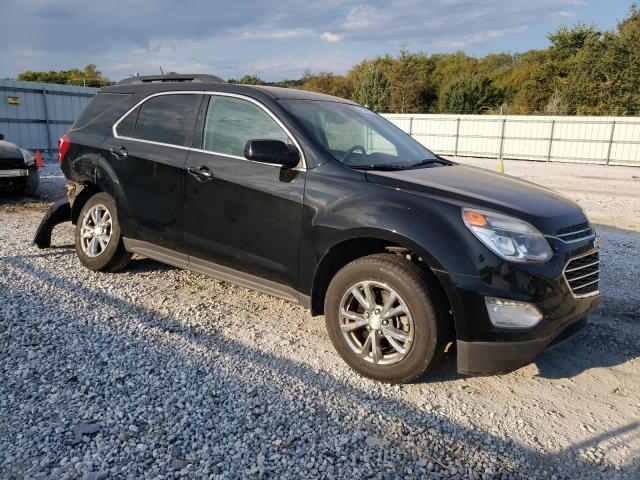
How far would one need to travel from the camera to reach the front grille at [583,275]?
129 inches

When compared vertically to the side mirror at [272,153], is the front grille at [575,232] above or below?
below

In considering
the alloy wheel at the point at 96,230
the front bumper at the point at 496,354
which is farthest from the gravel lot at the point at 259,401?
the alloy wheel at the point at 96,230

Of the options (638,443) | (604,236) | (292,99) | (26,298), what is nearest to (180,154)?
(292,99)

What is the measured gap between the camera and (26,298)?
4746 millimetres

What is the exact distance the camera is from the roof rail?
4797 millimetres

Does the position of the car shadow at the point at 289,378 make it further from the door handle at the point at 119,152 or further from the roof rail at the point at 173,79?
the roof rail at the point at 173,79

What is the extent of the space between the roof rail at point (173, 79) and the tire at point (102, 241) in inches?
48.1

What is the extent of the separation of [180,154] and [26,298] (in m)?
1.94

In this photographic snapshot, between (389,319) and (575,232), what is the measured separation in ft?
4.48

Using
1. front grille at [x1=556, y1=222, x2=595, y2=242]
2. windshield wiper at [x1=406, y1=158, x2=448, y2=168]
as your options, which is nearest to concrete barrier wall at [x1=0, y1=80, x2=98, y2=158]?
windshield wiper at [x1=406, y1=158, x2=448, y2=168]

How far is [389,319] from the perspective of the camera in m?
3.42

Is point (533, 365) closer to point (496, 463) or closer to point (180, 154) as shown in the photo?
point (496, 463)

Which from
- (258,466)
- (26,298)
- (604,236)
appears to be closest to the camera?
(258,466)

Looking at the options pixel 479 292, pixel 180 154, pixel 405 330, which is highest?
pixel 180 154
